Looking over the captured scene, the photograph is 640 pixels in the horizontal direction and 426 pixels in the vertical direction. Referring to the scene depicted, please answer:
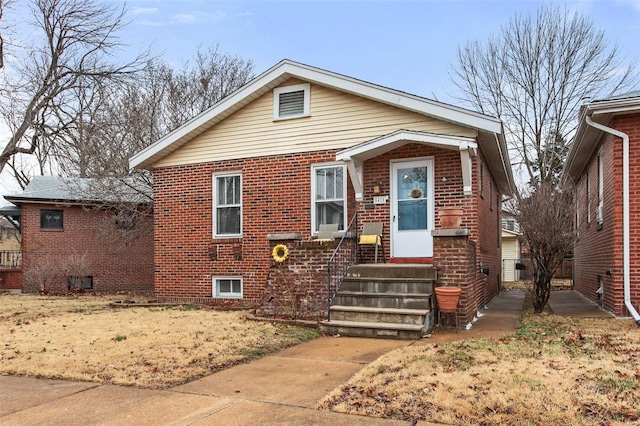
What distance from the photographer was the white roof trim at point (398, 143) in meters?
9.45

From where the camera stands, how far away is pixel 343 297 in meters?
8.70

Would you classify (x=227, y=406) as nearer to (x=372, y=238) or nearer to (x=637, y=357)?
(x=637, y=357)

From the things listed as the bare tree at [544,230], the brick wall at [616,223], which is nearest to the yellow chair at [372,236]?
the bare tree at [544,230]

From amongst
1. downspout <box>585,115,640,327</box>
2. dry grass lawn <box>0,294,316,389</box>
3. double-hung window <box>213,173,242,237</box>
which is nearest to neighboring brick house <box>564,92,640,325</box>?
downspout <box>585,115,640,327</box>

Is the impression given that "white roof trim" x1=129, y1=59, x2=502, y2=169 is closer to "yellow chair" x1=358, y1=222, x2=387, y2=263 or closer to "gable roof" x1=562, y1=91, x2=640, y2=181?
"gable roof" x1=562, y1=91, x2=640, y2=181

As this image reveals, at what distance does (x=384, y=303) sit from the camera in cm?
837

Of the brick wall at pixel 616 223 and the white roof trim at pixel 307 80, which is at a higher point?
the white roof trim at pixel 307 80

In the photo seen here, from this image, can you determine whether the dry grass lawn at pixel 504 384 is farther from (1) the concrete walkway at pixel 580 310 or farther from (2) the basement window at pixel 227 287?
(2) the basement window at pixel 227 287

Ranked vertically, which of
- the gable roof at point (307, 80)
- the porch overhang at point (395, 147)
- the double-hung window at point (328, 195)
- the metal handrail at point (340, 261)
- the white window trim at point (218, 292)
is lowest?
the white window trim at point (218, 292)

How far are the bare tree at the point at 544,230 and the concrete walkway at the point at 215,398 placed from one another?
16.0ft

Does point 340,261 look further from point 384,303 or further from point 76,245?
point 76,245

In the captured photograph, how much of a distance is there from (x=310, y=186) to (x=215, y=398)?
23.1ft

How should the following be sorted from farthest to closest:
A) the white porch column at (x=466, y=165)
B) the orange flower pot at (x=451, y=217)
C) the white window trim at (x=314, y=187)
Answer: the white window trim at (x=314, y=187) < the white porch column at (x=466, y=165) < the orange flower pot at (x=451, y=217)

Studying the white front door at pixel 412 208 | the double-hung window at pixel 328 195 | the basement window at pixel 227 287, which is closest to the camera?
the white front door at pixel 412 208
